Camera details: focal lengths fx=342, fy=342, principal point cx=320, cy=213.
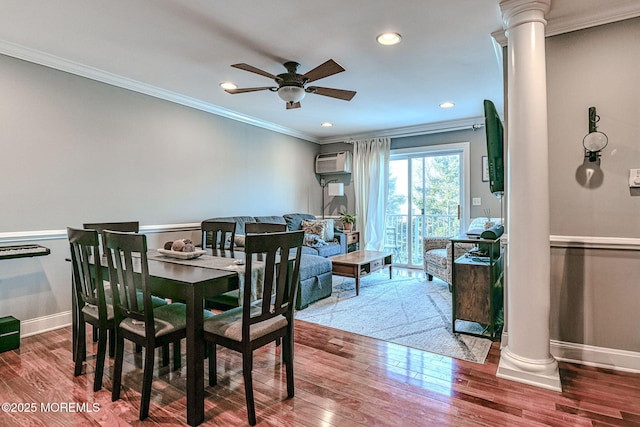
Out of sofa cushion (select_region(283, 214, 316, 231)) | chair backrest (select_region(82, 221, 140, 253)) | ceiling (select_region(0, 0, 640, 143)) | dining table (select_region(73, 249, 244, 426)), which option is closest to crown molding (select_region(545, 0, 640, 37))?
ceiling (select_region(0, 0, 640, 143))

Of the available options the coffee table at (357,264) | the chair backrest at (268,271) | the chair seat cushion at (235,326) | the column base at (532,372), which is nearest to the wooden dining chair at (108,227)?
the chair seat cushion at (235,326)

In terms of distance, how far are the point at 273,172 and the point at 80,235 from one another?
388 centimetres

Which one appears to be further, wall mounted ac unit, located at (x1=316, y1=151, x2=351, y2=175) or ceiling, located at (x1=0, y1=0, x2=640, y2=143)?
wall mounted ac unit, located at (x1=316, y1=151, x2=351, y2=175)

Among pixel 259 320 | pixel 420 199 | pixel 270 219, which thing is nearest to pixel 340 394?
pixel 259 320

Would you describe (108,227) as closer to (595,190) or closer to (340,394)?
(340,394)

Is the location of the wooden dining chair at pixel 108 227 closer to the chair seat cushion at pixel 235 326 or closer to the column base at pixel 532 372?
the chair seat cushion at pixel 235 326

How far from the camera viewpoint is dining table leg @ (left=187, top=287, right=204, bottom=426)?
5.85 ft

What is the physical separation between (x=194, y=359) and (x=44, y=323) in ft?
7.49

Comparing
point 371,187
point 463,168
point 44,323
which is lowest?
point 44,323

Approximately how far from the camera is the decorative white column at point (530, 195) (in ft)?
7.22

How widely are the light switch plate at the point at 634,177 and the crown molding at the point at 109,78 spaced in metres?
4.37

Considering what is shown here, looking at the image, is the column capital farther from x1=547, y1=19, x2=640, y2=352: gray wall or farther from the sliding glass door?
the sliding glass door

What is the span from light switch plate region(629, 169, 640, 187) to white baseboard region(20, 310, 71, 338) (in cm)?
480

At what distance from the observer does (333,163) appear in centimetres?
665
